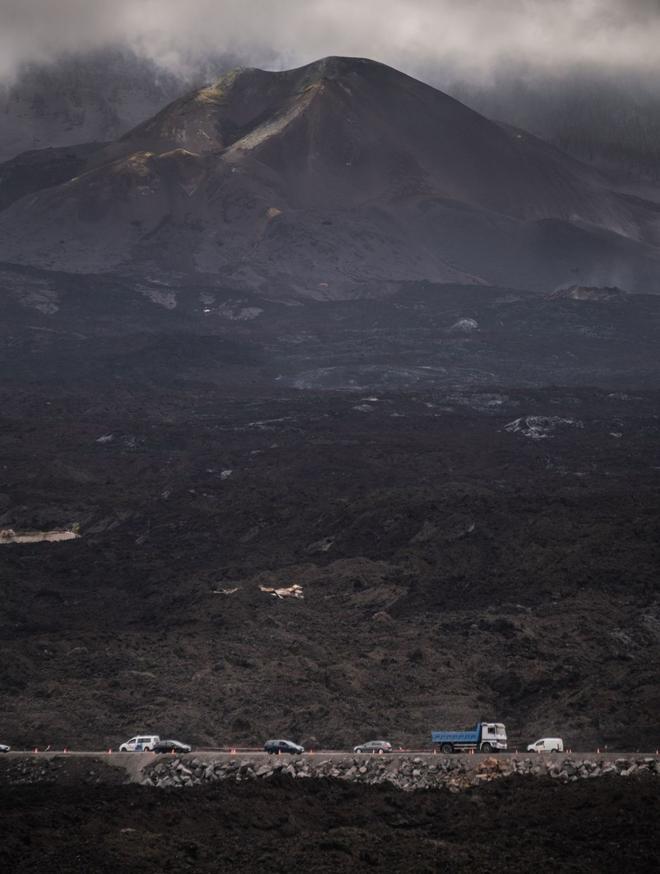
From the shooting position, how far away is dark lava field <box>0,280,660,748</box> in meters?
62.7

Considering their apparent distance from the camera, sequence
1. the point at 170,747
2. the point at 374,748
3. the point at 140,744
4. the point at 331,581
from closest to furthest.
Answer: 1. the point at 374,748
2. the point at 170,747
3. the point at 140,744
4. the point at 331,581

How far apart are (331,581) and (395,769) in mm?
44121

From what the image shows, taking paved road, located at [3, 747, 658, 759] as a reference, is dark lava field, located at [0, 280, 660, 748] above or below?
below

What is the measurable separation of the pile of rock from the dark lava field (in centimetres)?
719

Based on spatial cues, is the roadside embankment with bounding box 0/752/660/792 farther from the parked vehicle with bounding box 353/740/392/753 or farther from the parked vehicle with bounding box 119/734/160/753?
the parked vehicle with bounding box 119/734/160/753

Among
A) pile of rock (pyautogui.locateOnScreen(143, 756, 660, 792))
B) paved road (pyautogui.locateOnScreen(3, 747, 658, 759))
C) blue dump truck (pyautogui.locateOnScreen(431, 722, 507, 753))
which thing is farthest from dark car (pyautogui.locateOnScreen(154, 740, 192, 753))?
blue dump truck (pyautogui.locateOnScreen(431, 722, 507, 753))

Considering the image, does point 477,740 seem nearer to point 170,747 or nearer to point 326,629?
point 170,747

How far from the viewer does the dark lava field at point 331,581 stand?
206 ft

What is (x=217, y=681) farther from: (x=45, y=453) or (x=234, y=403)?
(x=234, y=403)

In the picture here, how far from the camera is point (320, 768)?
47312 mm

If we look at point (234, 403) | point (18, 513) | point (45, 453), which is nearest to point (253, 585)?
point (18, 513)

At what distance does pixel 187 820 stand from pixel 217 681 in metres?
25.6

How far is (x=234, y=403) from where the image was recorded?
185 metres

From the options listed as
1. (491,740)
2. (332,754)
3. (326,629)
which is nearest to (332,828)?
(332,754)
